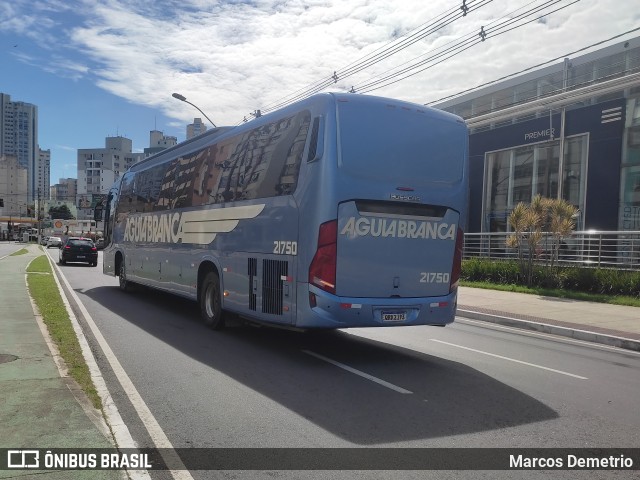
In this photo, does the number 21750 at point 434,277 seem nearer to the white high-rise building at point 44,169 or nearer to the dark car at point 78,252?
the dark car at point 78,252

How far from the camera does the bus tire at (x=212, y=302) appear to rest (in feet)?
32.6

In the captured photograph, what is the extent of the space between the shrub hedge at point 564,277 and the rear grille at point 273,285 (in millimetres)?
12073

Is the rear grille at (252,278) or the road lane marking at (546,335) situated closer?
the rear grille at (252,278)

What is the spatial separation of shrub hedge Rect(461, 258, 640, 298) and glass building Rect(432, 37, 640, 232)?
645 centimetres

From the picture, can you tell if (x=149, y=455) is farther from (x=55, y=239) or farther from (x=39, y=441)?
(x=55, y=239)

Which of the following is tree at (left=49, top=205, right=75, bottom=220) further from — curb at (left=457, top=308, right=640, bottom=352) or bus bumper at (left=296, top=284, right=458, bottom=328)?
bus bumper at (left=296, top=284, right=458, bottom=328)

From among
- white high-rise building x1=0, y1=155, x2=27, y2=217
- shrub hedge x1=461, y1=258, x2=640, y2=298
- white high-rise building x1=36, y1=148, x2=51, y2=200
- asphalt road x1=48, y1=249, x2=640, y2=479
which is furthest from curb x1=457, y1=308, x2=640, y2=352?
white high-rise building x1=36, y1=148, x2=51, y2=200

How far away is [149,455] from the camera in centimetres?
425

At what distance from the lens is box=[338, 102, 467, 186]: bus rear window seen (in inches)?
288

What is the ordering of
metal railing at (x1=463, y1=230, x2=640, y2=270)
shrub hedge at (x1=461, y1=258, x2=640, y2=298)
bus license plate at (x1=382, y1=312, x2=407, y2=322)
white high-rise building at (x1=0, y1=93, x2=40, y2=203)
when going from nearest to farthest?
bus license plate at (x1=382, y1=312, x2=407, y2=322) < shrub hedge at (x1=461, y1=258, x2=640, y2=298) < metal railing at (x1=463, y1=230, x2=640, y2=270) < white high-rise building at (x1=0, y1=93, x2=40, y2=203)

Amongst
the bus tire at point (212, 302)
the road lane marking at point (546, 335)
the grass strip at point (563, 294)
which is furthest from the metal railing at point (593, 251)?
the bus tire at point (212, 302)

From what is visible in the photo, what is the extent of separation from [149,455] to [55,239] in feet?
250

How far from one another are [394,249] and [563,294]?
442 inches

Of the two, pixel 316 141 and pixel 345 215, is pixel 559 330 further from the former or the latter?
pixel 316 141
